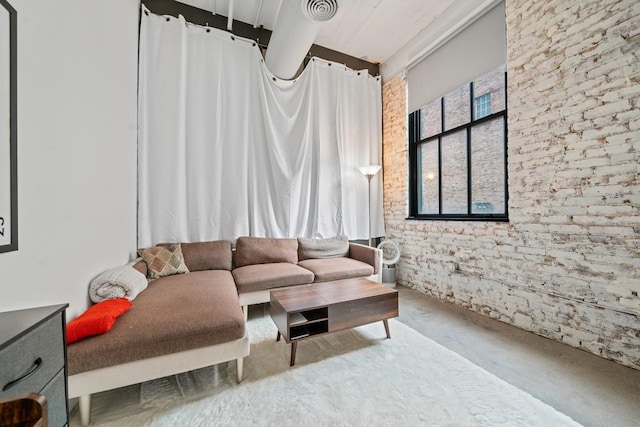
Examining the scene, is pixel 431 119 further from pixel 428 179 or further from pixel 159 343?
pixel 159 343

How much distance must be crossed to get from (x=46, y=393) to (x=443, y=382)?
195cm

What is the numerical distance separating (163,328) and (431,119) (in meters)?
3.84

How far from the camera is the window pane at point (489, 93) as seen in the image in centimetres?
267

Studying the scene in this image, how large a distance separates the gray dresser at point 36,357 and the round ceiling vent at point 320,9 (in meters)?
2.73

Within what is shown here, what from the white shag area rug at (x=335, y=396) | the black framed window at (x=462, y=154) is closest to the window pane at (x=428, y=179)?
the black framed window at (x=462, y=154)

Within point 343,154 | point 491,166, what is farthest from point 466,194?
point 343,154

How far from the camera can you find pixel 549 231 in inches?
84.4

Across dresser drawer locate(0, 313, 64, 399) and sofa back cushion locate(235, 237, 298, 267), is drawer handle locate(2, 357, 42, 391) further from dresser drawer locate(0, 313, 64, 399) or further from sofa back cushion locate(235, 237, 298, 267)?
sofa back cushion locate(235, 237, 298, 267)

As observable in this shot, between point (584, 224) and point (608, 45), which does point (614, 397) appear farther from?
point (608, 45)

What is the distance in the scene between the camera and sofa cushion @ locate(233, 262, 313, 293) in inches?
98.1

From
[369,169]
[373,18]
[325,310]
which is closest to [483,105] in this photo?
[369,169]

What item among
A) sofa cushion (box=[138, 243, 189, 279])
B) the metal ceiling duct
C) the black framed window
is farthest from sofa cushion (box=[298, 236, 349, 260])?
the metal ceiling duct

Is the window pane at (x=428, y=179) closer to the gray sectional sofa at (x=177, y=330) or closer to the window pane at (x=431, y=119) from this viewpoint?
the window pane at (x=431, y=119)

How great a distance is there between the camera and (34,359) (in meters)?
0.82
